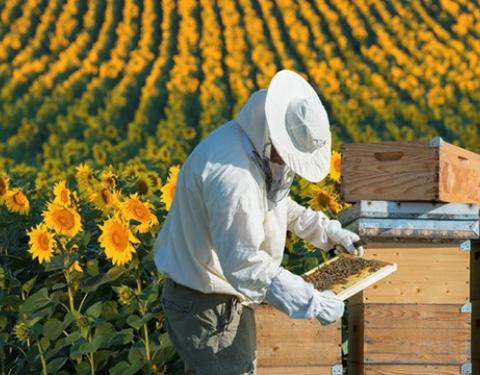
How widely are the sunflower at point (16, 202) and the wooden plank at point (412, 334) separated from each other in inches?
65.5

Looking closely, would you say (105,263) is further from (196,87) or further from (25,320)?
(196,87)

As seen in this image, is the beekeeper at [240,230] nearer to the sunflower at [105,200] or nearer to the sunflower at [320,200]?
the sunflower at [105,200]

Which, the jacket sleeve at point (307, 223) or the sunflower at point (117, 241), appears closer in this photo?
the jacket sleeve at point (307, 223)

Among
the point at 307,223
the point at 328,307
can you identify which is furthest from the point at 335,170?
the point at 328,307

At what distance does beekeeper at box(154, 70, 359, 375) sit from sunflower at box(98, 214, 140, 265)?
0.82 m

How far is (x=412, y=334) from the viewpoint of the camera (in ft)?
14.7

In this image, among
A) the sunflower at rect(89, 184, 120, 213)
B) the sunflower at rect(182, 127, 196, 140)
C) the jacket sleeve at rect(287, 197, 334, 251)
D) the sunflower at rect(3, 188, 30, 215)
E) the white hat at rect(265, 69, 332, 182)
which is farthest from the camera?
the sunflower at rect(182, 127, 196, 140)

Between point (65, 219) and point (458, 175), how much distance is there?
170 centimetres

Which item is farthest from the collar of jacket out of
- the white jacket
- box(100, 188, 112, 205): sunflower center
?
box(100, 188, 112, 205): sunflower center

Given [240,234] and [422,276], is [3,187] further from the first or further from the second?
[240,234]

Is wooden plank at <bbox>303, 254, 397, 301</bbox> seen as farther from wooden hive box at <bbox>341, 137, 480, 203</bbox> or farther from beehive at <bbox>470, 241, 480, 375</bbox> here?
beehive at <bbox>470, 241, 480, 375</bbox>

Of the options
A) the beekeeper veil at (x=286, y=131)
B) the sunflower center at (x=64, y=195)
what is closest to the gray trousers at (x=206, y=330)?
the beekeeper veil at (x=286, y=131)

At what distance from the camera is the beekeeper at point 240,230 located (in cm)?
332

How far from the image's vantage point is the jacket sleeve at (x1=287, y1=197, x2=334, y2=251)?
4.02 metres
